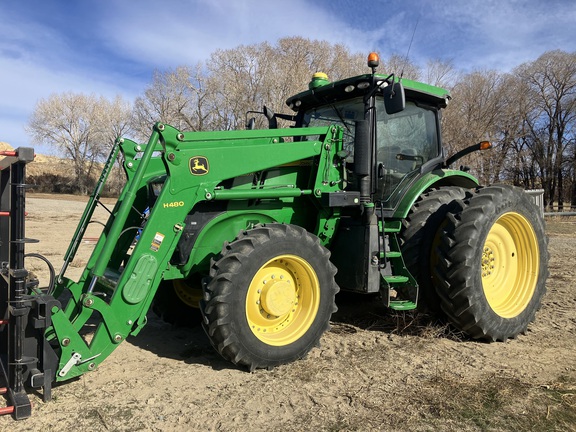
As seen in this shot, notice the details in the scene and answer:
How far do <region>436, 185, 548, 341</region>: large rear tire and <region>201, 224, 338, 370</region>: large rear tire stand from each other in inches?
45.8

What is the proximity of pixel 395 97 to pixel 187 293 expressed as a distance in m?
2.85

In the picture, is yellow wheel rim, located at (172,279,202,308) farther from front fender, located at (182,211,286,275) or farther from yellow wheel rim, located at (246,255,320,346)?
yellow wheel rim, located at (246,255,320,346)

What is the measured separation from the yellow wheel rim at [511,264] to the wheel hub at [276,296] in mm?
2129

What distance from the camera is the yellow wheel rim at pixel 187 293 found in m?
4.93

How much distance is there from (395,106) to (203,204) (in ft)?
6.17

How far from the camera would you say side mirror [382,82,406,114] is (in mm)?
4059

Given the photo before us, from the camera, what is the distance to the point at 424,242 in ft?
15.1

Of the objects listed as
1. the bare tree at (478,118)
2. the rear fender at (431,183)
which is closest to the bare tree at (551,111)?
the bare tree at (478,118)

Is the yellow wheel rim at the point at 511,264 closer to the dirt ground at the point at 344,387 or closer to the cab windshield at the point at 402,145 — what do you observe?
the dirt ground at the point at 344,387

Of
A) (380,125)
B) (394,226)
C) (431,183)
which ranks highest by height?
(380,125)

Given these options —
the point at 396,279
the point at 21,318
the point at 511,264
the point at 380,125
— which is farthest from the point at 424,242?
the point at 21,318

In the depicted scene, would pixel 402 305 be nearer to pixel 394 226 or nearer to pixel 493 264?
pixel 394 226

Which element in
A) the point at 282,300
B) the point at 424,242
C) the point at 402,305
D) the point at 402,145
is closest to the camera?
the point at 282,300

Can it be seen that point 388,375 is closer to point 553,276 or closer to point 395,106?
point 395,106
